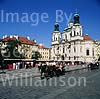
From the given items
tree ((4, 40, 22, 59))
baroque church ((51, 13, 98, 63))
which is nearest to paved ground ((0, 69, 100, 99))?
tree ((4, 40, 22, 59))

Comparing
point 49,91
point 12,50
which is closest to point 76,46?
point 12,50

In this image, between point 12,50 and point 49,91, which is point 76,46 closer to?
point 12,50

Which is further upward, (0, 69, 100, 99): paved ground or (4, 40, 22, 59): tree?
(4, 40, 22, 59): tree

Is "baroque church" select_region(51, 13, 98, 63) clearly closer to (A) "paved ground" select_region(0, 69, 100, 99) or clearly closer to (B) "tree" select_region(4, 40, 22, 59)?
(B) "tree" select_region(4, 40, 22, 59)

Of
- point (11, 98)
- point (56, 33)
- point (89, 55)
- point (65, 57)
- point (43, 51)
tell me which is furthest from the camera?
point (43, 51)

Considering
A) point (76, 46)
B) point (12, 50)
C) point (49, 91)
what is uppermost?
point (76, 46)

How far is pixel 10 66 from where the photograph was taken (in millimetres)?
47750

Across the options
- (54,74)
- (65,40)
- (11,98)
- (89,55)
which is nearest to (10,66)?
(54,74)

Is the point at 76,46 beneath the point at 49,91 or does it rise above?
above

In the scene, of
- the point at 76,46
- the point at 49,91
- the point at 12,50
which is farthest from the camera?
the point at 76,46

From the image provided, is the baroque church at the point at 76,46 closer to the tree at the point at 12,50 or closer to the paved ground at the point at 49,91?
the tree at the point at 12,50

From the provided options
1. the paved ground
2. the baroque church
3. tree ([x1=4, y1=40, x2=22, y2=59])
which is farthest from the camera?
the baroque church

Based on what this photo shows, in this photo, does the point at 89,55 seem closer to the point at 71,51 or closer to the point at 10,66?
the point at 71,51

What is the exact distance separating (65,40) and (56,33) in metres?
9.70
